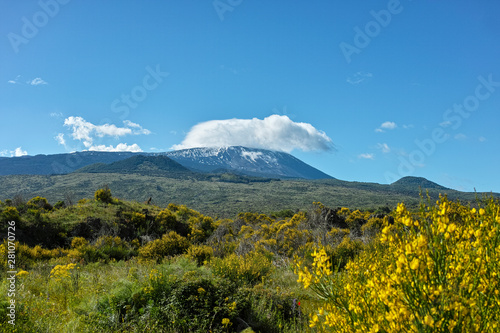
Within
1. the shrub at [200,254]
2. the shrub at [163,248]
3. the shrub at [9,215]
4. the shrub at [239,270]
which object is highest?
the shrub at [9,215]

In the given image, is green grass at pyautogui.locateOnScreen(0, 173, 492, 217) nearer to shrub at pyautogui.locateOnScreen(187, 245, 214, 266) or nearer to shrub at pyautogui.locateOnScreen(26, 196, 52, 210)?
shrub at pyautogui.locateOnScreen(26, 196, 52, 210)

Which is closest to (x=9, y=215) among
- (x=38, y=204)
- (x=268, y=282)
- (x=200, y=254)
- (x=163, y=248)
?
(x=38, y=204)

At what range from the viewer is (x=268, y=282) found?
6734 mm

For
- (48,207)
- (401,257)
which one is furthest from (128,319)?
(48,207)

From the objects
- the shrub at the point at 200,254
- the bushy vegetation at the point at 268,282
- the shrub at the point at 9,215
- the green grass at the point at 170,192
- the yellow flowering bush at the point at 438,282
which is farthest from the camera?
the green grass at the point at 170,192

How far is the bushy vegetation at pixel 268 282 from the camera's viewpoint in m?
1.60

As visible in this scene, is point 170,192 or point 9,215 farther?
point 170,192

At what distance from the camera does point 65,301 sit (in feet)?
18.2

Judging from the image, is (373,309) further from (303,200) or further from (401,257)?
(303,200)

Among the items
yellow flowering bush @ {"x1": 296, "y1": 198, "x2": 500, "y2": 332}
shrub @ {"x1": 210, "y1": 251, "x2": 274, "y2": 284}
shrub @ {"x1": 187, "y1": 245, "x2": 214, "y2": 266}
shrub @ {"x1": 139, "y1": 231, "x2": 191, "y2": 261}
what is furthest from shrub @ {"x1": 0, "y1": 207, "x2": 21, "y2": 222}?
yellow flowering bush @ {"x1": 296, "y1": 198, "x2": 500, "y2": 332}

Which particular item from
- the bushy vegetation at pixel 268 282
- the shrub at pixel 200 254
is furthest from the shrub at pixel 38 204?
the shrub at pixel 200 254

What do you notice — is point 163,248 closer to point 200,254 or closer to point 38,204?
point 200,254

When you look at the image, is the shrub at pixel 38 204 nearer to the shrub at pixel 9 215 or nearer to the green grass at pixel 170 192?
the shrub at pixel 9 215

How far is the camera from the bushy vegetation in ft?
5.25
